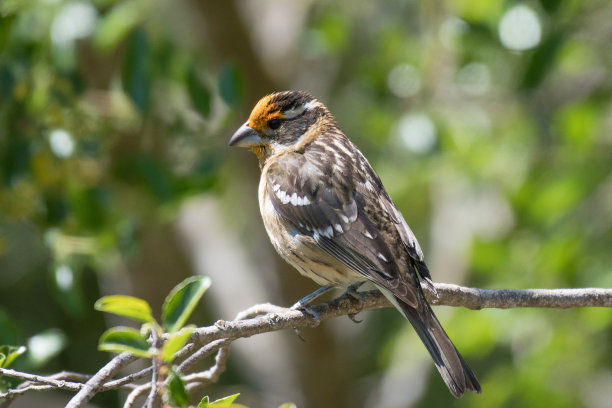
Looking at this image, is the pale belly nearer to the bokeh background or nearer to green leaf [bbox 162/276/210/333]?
the bokeh background

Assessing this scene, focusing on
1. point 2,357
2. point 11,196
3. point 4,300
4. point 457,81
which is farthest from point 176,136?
point 4,300

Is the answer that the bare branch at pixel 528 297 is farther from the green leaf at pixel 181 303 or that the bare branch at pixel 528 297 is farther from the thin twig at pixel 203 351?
the green leaf at pixel 181 303

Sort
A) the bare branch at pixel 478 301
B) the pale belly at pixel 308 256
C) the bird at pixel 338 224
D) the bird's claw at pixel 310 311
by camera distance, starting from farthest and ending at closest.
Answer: the pale belly at pixel 308 256 → the bird at pixel 338 224 → the bird's claw at pixel 310 311 → the bare branch at pixel 478 301

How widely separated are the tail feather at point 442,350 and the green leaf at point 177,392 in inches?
52.5

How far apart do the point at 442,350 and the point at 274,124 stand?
1.55 metres

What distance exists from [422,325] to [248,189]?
3.16 m

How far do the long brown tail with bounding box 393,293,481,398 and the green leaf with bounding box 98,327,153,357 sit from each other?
4.57 feet

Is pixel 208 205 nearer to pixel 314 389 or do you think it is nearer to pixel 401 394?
pixel 314 389

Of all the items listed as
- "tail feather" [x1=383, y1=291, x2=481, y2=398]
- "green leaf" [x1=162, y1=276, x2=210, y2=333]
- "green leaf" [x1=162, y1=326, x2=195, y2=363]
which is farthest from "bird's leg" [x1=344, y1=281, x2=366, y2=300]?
"green leaf" [x1=162, y1=326, x2=195, y2=363]

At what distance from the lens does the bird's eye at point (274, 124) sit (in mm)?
4078

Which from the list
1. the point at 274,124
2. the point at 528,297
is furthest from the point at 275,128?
the point at 528,297

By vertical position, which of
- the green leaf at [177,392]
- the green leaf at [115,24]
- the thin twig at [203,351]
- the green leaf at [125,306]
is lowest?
the green leaf at [177,392]

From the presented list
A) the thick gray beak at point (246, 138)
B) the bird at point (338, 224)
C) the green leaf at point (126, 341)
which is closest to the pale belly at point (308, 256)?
the bird at point (338, 224)

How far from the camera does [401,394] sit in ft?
19.0
